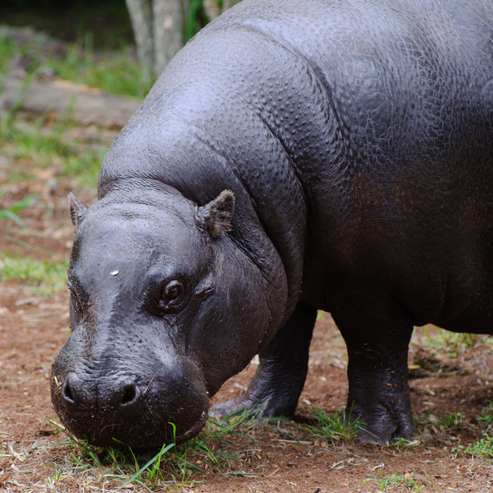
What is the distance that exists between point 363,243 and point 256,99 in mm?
826

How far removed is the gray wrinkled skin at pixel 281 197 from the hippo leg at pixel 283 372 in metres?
0.61

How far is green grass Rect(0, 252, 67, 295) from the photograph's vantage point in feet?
19.2

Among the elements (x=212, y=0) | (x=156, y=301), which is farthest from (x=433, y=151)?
(x=212, y=0)

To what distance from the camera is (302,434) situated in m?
3.81

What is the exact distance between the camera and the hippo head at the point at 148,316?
8.45ft

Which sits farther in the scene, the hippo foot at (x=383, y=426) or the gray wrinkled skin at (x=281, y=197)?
the hippo foot at (x=383, y=426)

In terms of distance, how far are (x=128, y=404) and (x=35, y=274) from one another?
3659 mm

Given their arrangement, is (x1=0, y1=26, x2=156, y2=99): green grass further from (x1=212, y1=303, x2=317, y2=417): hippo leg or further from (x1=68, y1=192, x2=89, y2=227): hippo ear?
(x1=68, y1=192, x2=89, y2=227): hippo ear

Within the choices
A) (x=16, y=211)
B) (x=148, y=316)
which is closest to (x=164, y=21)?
(x=16, y=211)

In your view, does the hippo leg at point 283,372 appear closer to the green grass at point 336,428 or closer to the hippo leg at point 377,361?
the green grass at point 336,428

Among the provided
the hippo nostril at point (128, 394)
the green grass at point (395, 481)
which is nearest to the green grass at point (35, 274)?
the hippo nostril at point (128, 394)

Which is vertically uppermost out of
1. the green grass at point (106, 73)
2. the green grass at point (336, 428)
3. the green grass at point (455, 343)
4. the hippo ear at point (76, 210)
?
the green grass at point (106, 73)

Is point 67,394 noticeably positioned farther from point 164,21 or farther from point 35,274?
point 164,21

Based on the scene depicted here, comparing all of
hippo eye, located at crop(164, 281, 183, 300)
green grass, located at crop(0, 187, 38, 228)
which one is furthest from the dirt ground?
green grass, located at crop(0, 187, 38, 228)
